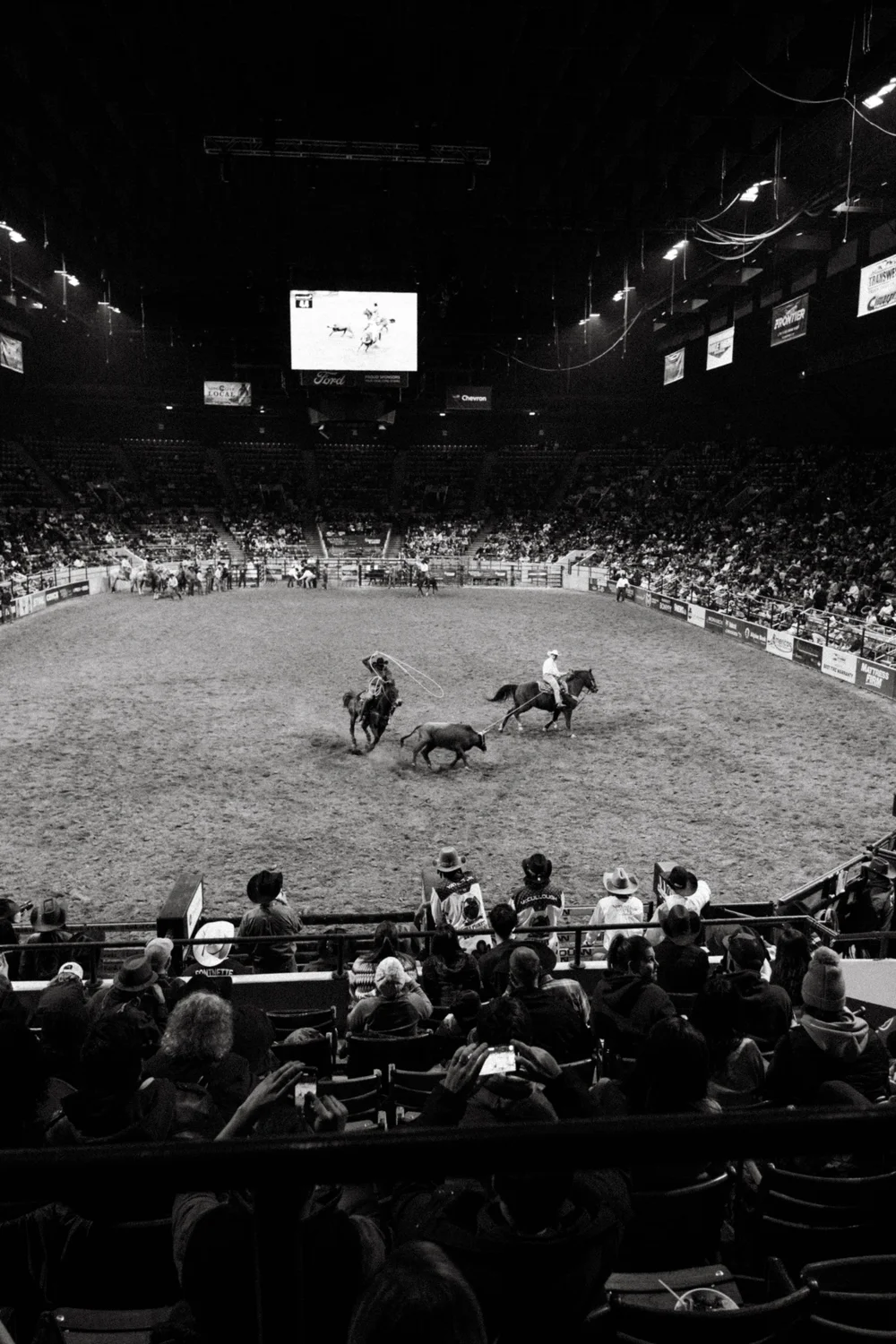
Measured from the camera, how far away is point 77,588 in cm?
3628

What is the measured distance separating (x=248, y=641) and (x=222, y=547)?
24995 mm

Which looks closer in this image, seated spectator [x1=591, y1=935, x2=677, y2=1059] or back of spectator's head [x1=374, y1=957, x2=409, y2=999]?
seated spectator [x1=591, y1=935, x2=677, y2=1059]

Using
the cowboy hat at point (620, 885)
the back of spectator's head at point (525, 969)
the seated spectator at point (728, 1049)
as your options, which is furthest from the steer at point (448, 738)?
the seated spectator at point (728, 1049)

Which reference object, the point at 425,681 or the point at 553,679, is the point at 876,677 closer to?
the point at 553,679

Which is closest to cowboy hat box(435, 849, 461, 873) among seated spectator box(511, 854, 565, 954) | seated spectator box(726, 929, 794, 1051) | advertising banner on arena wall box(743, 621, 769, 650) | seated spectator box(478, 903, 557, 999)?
seated spectator box(511, 854, 565, 954)

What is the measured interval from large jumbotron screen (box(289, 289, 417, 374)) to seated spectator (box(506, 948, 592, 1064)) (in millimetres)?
37489

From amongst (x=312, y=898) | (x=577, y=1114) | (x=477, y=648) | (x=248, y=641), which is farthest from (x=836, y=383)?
(x=577, y=1114)

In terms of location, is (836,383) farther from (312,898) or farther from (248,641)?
(312,898)

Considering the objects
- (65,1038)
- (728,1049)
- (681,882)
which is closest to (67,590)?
(681,882)

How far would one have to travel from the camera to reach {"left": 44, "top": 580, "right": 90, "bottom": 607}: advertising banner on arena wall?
33.3m

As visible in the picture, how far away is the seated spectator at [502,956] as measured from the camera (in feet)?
18.1

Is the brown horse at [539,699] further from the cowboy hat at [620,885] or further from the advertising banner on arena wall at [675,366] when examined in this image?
the advertising banner on arena wall at [675,366]

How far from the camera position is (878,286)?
2403 centimetres

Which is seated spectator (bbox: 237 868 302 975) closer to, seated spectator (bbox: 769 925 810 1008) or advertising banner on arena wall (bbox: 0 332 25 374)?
seated spectator (bbox: 769 925 810 1008)
